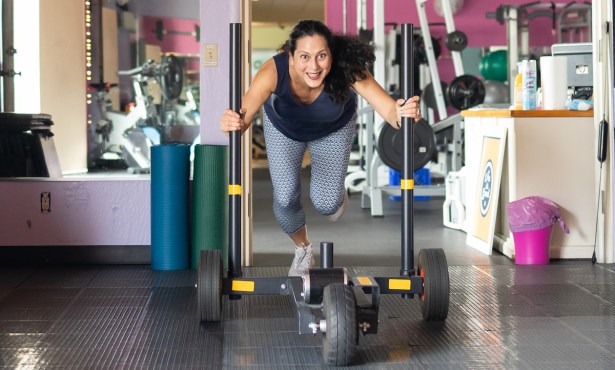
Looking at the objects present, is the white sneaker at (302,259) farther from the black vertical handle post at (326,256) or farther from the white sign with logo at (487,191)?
the white sign with logo at (487,191)

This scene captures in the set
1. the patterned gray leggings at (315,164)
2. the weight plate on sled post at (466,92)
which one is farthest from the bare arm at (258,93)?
the weight plate on sled post at (466,92)

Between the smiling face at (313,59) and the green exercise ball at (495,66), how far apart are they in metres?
7.86

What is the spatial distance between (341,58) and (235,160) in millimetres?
568

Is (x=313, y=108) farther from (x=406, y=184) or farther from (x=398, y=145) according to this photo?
(x=398, y=145)

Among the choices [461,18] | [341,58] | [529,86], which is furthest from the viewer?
[461,18]

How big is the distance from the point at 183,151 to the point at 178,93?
1.87 feet

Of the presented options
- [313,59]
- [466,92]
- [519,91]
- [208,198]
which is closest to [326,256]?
[313,59]

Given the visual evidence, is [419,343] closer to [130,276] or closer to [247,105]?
[247,105]

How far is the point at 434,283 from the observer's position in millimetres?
3293

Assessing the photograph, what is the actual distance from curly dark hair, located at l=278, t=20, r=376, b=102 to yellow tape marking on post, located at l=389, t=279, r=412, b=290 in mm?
746

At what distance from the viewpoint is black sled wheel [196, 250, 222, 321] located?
3.32 m

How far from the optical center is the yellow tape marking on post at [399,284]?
10.8 ft

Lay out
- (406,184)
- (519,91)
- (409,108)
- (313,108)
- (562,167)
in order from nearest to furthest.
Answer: (409,108), (406,184), (313,108), (562,167), (519,91)

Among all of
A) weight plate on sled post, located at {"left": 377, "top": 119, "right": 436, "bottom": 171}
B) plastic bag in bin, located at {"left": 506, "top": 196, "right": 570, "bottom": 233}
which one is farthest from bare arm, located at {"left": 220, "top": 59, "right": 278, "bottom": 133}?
weight plate on sled post, located at {"left": 377, "top": 119, "right": 436, "bottom": 171}
